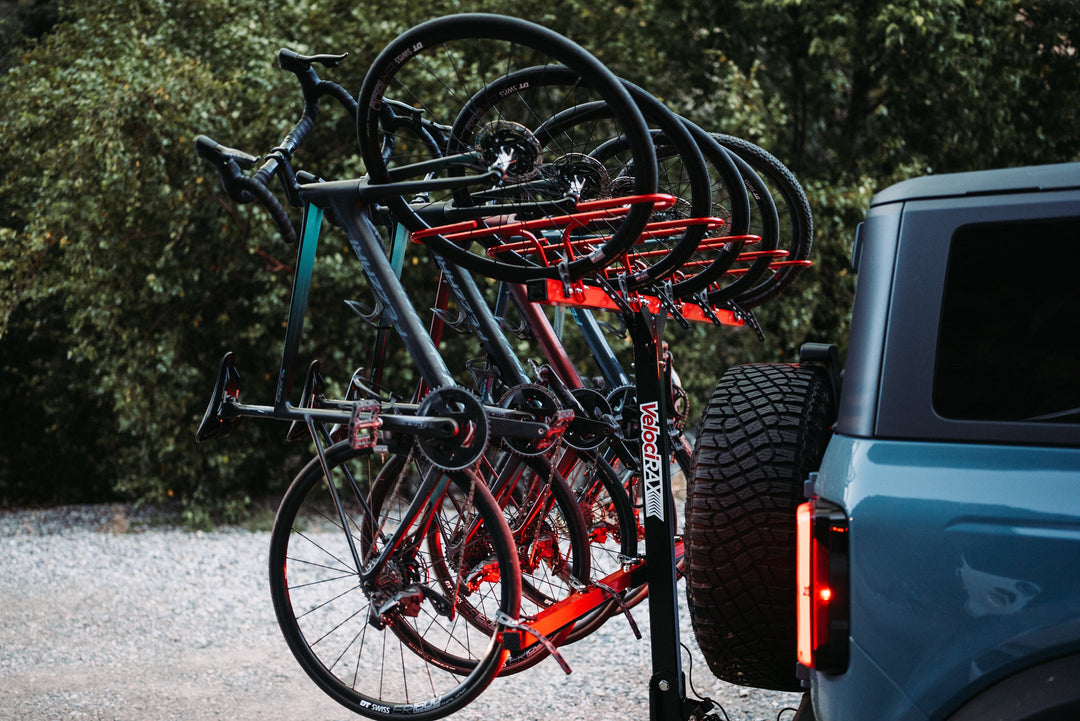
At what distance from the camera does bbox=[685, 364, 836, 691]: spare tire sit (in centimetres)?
218

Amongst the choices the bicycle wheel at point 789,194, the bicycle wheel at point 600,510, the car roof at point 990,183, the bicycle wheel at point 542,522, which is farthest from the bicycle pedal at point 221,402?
the car roof at point 990,183

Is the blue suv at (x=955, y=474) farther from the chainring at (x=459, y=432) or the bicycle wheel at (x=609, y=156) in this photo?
the chainring at (x=459, y=432)

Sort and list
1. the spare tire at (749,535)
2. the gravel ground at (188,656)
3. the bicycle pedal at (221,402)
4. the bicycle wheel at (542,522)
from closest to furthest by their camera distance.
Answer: the spare tire at (749,535) < the bicycle pedal at (221,402) < the bicycle wheel at (542,522) < the gravel ground at (188,656)

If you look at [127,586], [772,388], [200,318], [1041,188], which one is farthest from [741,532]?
[200,318]

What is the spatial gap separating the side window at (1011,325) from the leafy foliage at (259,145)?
597 centimetres

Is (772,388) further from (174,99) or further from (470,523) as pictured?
(174,99)

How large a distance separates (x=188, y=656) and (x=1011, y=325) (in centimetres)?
430

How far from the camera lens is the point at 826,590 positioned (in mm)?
1738

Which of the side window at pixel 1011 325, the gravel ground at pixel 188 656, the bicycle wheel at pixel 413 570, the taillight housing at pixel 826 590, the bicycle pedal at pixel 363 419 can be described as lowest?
the gravel ground at pixel 188 656

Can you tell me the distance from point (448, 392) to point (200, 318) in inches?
220

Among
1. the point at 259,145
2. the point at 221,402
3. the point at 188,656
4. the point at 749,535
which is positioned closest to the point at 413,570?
the point at 221,402

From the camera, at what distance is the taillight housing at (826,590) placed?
5.65ft

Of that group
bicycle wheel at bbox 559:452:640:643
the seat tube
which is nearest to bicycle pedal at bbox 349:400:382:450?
the seat tube

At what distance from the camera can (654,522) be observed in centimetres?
271
